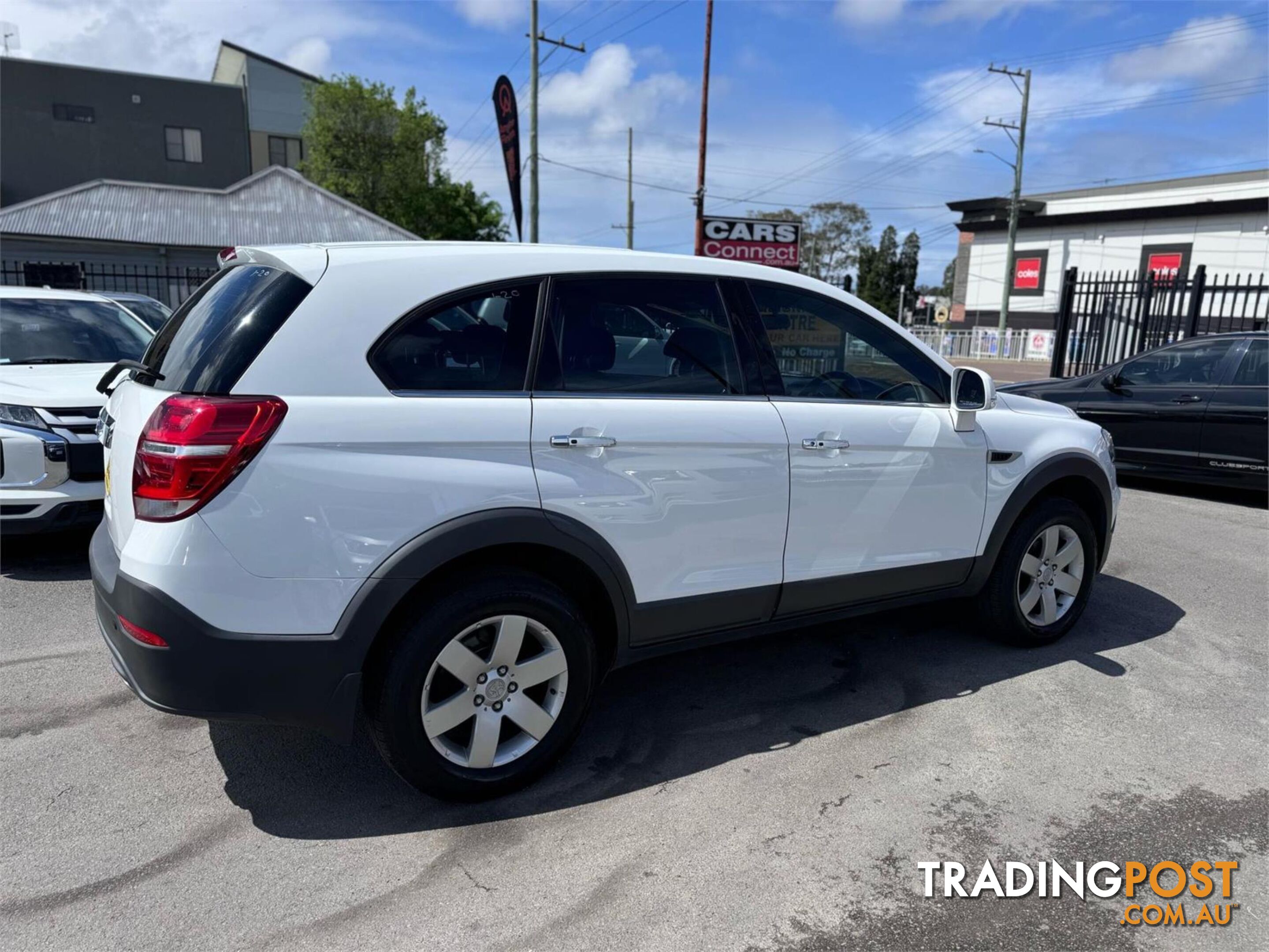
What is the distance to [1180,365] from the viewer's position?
8352 mm

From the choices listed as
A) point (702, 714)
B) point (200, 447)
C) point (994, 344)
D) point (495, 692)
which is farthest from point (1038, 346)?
point (200, 447)

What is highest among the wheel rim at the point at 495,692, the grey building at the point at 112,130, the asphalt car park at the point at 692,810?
the grey building at the point at 112,130

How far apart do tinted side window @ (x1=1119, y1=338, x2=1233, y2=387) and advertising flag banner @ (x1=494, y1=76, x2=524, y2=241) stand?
1578 cm

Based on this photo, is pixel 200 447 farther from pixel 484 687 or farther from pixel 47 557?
pixel 47 557

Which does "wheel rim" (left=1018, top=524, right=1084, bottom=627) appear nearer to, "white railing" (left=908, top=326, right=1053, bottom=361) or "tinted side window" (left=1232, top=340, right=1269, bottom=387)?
"tinted side window" (left=1232, top=340, right=1269, bottom=387)

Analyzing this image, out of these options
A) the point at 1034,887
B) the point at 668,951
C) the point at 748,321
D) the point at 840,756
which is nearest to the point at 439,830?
the point at 668,951

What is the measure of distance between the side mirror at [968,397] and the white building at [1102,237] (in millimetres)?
41367

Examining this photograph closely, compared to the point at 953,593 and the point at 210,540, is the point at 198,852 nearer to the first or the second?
A: the point at 210,540

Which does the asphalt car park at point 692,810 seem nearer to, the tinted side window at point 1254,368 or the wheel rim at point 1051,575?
the wheel rim at point 1051,575

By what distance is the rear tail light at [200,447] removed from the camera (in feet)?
8.00

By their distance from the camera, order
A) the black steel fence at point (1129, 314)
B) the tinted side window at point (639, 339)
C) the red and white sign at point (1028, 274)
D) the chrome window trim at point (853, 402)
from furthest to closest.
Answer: the red and white sign at point (1028, 274), the black steel fence at point (1129, 314), the chrome window trim at point (853, 402), the tinted side window at point (639, 339)

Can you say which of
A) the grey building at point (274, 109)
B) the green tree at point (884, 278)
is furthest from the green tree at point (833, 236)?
the grey building at point (274, 109)

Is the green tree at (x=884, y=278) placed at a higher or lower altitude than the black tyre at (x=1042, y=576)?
higher

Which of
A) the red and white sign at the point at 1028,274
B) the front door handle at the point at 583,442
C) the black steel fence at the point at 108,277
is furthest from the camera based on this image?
the red and white sign at the point at 1028,274
